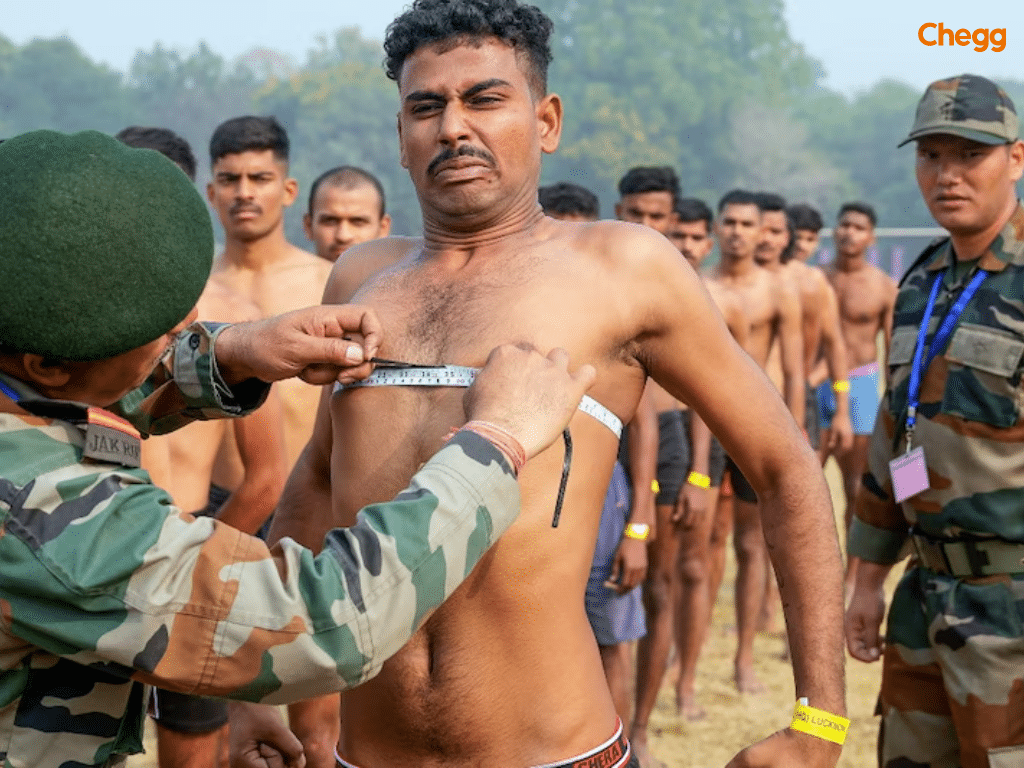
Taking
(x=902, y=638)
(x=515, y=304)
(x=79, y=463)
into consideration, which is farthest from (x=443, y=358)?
(x=902, y=638)

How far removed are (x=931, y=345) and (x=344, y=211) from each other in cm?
378

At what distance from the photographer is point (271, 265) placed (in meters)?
6.58

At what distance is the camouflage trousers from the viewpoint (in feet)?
12.9

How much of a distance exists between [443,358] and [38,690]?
3.20 feet

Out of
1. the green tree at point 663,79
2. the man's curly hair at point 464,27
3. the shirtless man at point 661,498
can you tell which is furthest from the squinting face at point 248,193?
the green tree at point 663,79

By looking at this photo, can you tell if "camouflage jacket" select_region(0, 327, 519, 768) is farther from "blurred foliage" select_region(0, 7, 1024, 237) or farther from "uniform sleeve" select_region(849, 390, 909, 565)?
"blurred foliage" select_region(0, 7, 1024, 237)

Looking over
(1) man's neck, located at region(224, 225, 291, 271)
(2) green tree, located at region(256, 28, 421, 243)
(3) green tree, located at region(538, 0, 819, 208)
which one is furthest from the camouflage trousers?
(3) green tree, located at region(538, 0, 819, 208)

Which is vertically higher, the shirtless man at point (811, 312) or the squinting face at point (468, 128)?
the squinting face at point (468, 128)

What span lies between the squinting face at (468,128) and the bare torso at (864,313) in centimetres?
918

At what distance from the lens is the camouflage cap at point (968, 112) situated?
13.9 feet

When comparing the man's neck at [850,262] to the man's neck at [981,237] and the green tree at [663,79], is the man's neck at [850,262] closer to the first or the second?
the man's neck at [981,237]

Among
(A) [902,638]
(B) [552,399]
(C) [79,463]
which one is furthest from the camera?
(A) [902,638]

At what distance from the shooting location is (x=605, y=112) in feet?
207

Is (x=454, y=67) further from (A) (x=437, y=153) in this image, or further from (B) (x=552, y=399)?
(B) (x=552, y=399)
